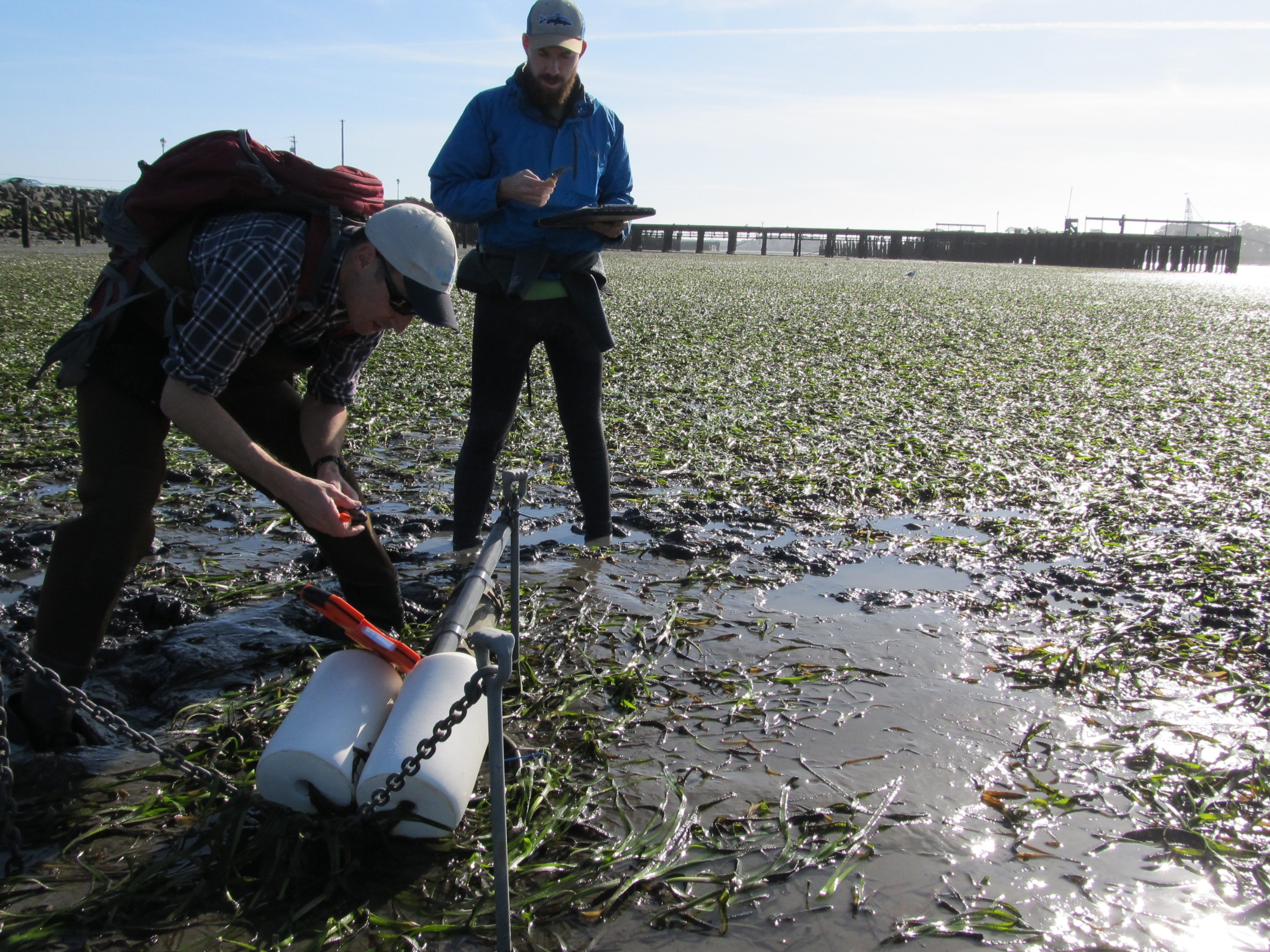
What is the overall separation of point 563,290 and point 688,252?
69.5 metres

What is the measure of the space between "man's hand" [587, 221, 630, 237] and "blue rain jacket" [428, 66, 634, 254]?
0.04 metres

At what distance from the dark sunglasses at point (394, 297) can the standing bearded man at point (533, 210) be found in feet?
3.64

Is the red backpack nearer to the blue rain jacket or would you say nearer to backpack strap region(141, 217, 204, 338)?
backpack strap region(141, 217, 204, 338)

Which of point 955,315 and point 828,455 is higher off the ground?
point 955,315

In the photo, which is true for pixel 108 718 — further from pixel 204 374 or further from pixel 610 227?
pixel 610 227

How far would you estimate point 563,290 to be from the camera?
3.94 m

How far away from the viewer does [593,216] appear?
11.9 feet

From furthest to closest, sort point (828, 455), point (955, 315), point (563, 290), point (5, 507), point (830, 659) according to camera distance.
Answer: point (955, 315) → point (828, 455) → point (5, 507) → point (563, 290) → point (830, 659)

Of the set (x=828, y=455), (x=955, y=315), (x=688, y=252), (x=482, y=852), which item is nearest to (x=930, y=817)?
(x=482, y=852)

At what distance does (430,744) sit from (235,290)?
4.01 ft

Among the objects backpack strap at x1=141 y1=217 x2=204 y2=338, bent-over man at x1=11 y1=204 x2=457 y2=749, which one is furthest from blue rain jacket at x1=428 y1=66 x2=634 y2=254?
backpack strap at x1=141 y1=217 x2=204 y2=338

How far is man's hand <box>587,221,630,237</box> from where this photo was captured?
12.3 feet

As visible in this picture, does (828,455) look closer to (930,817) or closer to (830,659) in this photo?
(830,659)

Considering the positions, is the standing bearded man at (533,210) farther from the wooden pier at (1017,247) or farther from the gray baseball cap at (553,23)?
the wooden pier at (1017,247)
